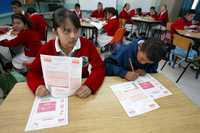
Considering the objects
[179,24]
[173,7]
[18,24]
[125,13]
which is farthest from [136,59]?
[173,7]

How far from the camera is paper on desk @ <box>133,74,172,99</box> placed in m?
0.96

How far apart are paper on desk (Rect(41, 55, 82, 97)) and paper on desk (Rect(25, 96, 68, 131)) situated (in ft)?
0.16

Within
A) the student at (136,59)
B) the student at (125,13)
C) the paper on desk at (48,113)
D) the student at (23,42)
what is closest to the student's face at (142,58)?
the student at (136,59)

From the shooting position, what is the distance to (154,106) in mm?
854

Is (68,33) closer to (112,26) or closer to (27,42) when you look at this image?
(27,42)

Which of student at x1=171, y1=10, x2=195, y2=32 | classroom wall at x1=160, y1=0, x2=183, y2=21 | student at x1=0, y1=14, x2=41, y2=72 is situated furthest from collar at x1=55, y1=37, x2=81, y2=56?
classroom wall at x1=160, y1=0, x2=183, y2=21

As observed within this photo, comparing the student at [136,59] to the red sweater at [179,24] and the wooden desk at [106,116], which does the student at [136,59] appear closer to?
the wooden desk at [106,116]

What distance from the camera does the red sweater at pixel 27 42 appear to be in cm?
212

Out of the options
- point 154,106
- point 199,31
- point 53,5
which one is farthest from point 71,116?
point 53,5

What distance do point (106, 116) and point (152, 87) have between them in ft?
1.34

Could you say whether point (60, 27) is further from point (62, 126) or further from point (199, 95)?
point (199, 95)

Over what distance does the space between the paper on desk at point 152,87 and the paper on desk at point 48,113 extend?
18.9 inches

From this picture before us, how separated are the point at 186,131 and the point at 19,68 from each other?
2004mm

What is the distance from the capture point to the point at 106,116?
0.77m
